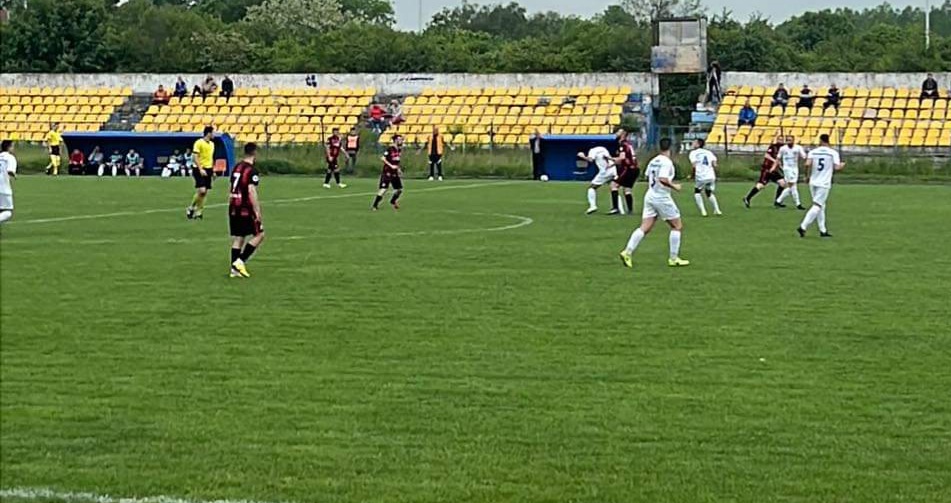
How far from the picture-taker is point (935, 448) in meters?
9.66

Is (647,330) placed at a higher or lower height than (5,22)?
lower

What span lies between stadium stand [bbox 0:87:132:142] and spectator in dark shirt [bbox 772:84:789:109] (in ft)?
98.0

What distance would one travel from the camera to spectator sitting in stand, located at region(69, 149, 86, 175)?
5900 cm

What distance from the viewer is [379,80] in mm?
72312

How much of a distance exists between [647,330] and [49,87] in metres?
65.6

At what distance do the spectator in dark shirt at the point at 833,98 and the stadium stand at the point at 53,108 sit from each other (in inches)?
1258

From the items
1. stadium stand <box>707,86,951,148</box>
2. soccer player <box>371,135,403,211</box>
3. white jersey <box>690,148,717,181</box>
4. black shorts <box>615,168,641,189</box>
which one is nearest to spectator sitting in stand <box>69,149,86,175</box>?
stadium stand <box>707,86,951,148</box>

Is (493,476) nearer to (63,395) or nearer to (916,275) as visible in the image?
(63,395)

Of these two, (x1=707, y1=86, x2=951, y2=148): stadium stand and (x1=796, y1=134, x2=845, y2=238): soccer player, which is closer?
(x1=796, y1=134, x2=845, y2=238): soccer player

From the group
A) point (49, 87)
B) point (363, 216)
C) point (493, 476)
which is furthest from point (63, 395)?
point (49, 87)

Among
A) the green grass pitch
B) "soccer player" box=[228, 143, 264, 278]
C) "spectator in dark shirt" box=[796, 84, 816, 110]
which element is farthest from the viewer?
"spectator in dark shirt" box=[796, 84, 816, 110]

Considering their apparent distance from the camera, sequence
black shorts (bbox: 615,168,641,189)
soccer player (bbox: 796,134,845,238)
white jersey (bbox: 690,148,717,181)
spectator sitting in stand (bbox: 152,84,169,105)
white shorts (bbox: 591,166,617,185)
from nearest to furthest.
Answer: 1. soccer player (bbox: 796,134,845,238)
2. black shorts (bbox: 615,168,641,189)
3. white jersey (bbox: 690,148,717,181)
4. white shorts (bbox: 591,166,617,185)
5. spectator sitting in stand (bbox: 152,84,169,105)

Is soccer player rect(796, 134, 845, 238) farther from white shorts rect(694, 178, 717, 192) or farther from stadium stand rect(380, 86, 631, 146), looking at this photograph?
stadium stand rect(380, 86, 631, 146)

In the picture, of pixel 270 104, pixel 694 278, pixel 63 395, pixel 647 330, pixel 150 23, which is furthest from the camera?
pixel 150 23
